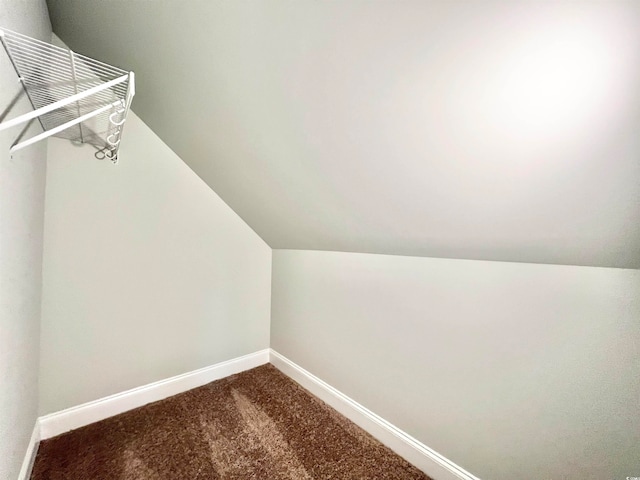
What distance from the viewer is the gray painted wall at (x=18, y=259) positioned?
0.87 meters

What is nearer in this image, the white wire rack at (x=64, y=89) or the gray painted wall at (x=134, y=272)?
the white wire rack at (x=64, y=89)

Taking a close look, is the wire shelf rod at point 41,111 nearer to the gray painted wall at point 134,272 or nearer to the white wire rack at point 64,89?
the white wire rack at point 64,89

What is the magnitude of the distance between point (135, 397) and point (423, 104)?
7.83 ft

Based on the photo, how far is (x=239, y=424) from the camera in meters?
1.74

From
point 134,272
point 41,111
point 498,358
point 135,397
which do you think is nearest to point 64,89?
point 41,111

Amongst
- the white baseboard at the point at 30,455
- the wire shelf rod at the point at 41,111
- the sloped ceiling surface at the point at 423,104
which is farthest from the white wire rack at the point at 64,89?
the white baseboard at the point at 30,455

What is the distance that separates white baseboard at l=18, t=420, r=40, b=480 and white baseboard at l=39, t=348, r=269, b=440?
7cm

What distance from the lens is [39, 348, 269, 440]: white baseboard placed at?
1609 millimetres

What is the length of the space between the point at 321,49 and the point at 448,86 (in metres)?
0.38

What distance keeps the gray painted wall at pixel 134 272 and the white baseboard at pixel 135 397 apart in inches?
1.8

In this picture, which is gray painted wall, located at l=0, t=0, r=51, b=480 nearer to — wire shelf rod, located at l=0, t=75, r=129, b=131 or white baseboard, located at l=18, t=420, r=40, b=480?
white baseboard, located at l=18, t=420, r=40, b=480

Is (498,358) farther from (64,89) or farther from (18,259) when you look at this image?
(64,89)

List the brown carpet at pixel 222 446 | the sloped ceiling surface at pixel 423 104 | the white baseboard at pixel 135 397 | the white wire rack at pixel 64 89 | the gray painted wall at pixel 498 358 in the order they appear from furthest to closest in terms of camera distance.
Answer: the white baseboard at pixel 135 397 < the brown carpet at pixel 222 446 < the gray painted wall at pixel 498 358 < the white wire rack at pixel 64 89 < the sloped ceiling surface at pixel 423 104

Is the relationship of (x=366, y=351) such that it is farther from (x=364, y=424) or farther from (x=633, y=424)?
(x=633, y=424)
